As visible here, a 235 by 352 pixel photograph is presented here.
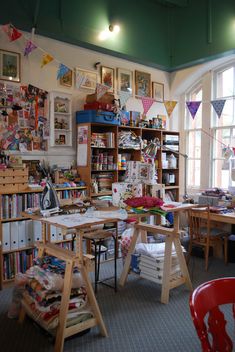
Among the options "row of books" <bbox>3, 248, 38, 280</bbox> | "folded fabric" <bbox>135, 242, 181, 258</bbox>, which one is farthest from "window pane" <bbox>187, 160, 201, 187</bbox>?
"row of books" <bbox>3, 248, 38, 280</bbox>

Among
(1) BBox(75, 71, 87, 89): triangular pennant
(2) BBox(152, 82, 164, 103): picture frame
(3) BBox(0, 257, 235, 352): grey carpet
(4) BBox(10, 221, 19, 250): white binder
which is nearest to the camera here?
(3) BBox(0, 257, 235, 352): grey carpet

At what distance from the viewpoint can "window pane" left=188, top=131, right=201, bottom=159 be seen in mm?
5684

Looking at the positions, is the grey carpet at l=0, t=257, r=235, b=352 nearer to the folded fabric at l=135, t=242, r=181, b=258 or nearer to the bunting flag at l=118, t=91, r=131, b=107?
the folded fabric at l=135, t=242, r=181, b=258

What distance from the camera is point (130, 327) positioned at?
104 inches

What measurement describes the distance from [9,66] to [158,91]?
8.72 feet

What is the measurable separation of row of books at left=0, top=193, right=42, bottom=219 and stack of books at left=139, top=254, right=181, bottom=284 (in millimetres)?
1385

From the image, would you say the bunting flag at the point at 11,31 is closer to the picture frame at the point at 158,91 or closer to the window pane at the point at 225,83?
the picture frame at the point at 158,91

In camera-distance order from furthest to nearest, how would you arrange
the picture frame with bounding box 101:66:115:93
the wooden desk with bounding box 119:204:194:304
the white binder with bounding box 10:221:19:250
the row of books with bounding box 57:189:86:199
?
the picture frame with bounding box 101:66:115:93, the row of books with bounding box 57:189:86:199, the white binder with bounding box 10:221:19:250, the wooden desk with bounding box 119:204:194:304

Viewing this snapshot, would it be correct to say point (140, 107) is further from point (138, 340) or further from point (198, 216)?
point (138, 340)

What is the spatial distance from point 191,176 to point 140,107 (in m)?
1.62

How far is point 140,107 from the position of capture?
5.27 metres

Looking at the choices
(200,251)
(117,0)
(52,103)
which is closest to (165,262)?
(200,251)

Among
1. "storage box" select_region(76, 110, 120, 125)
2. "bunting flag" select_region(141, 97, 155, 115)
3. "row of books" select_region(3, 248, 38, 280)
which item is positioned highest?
"bunting flag" select_region(141, 97, 155, 115)

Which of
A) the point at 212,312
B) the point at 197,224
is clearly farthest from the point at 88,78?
the point at 212,312
